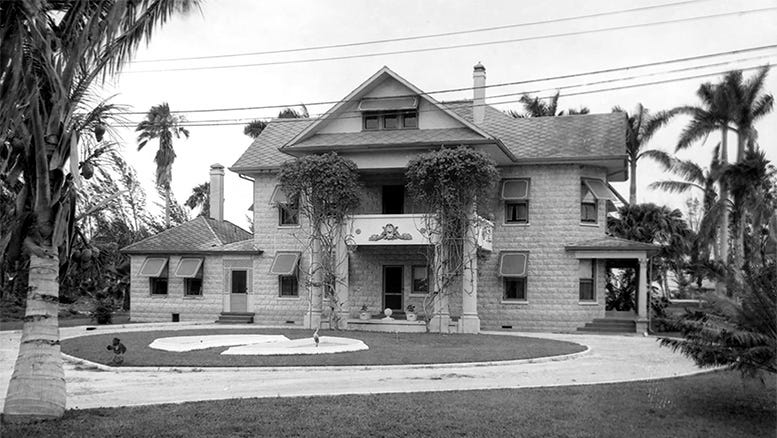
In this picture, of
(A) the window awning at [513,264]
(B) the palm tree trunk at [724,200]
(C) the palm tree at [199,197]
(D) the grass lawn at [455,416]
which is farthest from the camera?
(C) the palm tree at [199,197]

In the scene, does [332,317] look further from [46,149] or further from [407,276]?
[46,149]

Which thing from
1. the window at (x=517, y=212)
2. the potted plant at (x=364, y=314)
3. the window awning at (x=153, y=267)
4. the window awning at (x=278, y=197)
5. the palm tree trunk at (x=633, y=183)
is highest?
the palm tree trunk at (x=633, y=183)

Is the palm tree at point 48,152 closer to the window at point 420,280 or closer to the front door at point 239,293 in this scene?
the window at point 420,280

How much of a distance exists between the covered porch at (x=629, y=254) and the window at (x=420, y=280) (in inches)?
231

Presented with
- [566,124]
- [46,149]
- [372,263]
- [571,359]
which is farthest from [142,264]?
[46,149]

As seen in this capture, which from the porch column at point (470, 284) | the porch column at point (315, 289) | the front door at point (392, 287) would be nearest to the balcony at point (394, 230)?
the porch column at point (470, 284)

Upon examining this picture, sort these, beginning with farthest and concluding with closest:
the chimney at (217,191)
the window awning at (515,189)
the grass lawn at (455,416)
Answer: the chimney at (217,191), the window awning at (515,189), the grass lawn at (455,416)

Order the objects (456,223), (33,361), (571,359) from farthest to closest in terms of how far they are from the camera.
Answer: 1. (456,223)
2. (571,359)
3. (33,361)

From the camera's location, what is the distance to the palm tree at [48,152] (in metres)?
10.4

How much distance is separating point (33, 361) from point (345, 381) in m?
6.73

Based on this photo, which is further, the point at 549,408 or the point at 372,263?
the point at 372,263

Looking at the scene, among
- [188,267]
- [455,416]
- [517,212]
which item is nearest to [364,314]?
[517,212]

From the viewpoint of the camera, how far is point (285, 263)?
34062mm

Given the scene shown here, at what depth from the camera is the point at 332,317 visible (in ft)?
100
